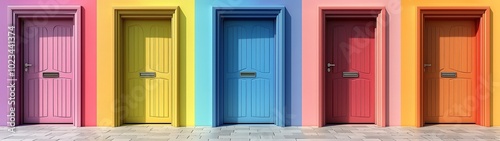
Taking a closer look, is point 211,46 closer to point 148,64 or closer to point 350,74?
point 148,64

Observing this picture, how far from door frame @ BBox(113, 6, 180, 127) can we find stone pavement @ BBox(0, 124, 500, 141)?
1.27 feet

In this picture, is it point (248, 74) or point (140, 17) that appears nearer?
point (140, 17)

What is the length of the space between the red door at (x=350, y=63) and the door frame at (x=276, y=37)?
87 centimetres

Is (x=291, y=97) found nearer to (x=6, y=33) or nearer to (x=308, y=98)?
(x=308, y=98)

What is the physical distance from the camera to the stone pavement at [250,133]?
6.39 meters

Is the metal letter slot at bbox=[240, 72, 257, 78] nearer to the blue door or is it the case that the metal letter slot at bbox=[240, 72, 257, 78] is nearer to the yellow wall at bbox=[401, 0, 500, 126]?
the blue door

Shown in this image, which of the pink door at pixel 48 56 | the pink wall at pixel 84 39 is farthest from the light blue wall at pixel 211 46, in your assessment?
the pink door at pixel 48 56

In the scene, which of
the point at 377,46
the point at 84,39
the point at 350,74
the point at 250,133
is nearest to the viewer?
the point at 250,133

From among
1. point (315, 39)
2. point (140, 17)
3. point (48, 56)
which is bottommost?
point (48, 56)

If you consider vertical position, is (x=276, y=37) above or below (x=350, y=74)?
above

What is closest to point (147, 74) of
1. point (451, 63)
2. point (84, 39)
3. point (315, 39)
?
point (84, 39)

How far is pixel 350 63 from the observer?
7688 mm

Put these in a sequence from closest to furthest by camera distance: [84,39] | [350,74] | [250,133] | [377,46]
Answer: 1. [250,133]
2. [84,39]
3. [377,46]
4. [350,74]

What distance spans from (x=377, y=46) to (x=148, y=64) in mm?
4159
